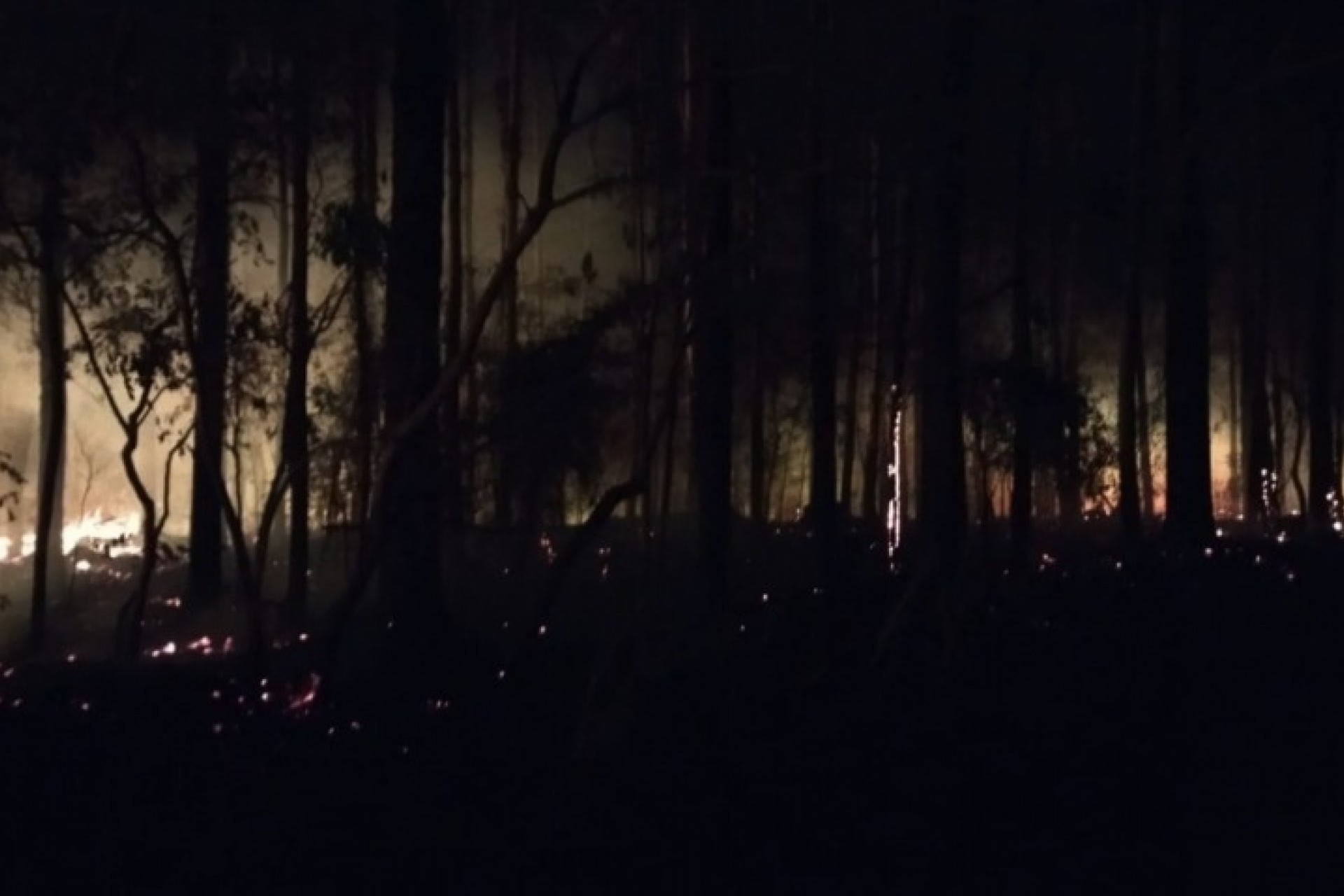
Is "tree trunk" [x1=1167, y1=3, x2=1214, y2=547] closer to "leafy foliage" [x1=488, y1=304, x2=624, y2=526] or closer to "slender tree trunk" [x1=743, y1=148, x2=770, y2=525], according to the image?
"slender tree trunk" [x1=743, y1=148, x2=770, y2=525]

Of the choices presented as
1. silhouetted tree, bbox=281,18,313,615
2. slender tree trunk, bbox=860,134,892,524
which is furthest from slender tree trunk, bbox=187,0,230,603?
slender tree trunk, bbox=860,134,892,524

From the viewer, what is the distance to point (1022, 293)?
1121 inches

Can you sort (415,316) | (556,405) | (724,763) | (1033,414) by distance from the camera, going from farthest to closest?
(1033,414) < (556,405) < (415,316) < (724,763)

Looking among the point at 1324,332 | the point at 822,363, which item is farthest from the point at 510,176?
the point at 1324,332

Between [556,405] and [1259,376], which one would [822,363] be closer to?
[556,405]

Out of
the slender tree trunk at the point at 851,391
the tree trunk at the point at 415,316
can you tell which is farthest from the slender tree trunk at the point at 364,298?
the slender tree trunk at the point at 851,391

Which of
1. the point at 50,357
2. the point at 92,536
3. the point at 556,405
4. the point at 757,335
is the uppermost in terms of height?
the point at 757,335

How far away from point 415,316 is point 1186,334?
16766mm

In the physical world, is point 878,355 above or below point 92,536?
above

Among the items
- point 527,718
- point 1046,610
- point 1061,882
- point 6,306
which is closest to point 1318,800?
point 1061,882

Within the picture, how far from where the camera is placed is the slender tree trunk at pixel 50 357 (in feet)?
56.7

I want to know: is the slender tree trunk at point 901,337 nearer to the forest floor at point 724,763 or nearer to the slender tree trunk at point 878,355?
the slender tree trunk at point 878,355

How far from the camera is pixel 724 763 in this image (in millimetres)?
12273

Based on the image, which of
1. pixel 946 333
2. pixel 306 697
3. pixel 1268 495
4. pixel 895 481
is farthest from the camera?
pixel 1268 495
